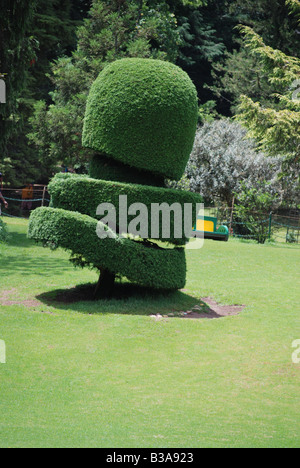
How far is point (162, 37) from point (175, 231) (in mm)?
17659

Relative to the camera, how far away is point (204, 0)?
3219 cm

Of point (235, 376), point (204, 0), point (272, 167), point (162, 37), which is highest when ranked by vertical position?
point (204, 0)

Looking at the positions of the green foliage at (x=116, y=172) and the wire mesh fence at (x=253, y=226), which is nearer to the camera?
the green foliage at (x=116, y=172)

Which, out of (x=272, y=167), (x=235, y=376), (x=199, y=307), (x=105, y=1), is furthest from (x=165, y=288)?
(x=105, y=1)

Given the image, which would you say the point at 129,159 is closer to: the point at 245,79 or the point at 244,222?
the point at 244,222

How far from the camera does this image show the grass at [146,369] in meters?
5.13

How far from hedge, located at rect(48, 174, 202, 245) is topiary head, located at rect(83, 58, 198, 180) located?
1.40 ft

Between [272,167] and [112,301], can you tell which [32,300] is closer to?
[112,301]

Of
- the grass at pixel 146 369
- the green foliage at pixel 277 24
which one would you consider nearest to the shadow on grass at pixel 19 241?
the grass at pixel 146 369

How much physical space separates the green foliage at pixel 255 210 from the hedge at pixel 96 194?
12.2 meters

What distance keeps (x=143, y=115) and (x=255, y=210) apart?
561 inches

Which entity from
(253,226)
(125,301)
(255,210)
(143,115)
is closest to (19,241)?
(125,301)

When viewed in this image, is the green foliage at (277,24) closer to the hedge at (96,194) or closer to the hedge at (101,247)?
the hedge at (96,194)
